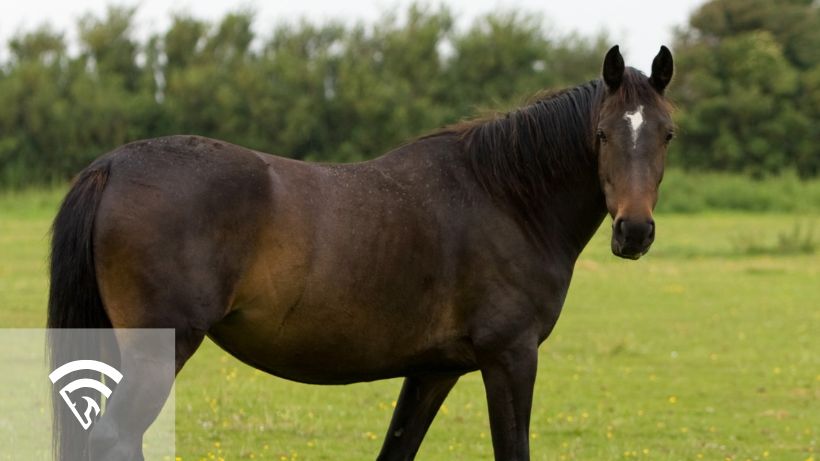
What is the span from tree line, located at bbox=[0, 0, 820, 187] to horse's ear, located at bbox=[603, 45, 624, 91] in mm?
31937

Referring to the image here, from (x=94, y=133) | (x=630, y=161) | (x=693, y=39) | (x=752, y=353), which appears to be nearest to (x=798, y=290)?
(x=752, y=353)

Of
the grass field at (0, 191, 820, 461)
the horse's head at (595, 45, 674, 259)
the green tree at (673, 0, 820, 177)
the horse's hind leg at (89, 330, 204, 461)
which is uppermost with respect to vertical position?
the horse's head at (595, 45, 674, 259)

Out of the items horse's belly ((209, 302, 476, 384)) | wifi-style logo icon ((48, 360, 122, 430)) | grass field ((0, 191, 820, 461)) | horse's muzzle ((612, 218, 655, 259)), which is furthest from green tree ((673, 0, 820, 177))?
wifi-style logo icon ((48, 360, 122, 430))

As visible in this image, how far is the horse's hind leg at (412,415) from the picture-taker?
591cm

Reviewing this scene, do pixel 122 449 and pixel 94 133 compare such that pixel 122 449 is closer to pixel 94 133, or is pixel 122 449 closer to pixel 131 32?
pixel 94 133

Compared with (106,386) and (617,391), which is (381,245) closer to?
(106,386)

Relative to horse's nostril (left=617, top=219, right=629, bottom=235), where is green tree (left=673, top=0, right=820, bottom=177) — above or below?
below

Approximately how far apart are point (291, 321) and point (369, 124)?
33.7 metres

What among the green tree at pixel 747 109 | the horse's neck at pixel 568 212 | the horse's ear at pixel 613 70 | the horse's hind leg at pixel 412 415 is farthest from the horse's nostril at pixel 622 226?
the green tree at pixel 747 109

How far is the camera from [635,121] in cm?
536

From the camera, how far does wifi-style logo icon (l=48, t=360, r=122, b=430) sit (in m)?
5.10

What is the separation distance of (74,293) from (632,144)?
2.47 meters

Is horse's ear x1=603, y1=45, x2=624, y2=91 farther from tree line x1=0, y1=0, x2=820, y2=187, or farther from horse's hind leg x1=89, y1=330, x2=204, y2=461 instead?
tree line x1=0, y1=0, x2=820, y2=187

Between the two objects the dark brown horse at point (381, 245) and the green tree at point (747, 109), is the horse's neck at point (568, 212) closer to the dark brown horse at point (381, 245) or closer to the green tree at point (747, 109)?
the dark brown horse at point (381, 245)
